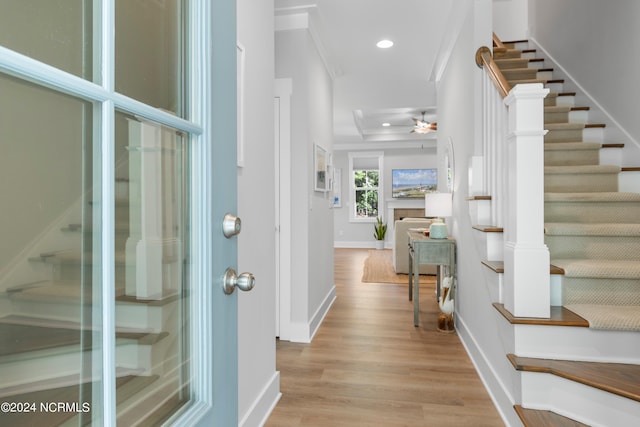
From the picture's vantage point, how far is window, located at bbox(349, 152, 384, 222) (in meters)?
10.2

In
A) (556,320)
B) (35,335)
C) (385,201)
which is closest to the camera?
(35,335)

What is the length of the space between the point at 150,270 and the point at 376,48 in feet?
12.4

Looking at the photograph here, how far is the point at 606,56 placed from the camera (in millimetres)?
2865

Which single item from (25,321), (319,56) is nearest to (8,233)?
(25,321)

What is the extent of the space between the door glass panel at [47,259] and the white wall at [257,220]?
115 cm

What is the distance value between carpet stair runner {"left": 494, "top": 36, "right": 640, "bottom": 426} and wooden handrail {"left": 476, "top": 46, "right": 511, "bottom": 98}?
0.82 meters

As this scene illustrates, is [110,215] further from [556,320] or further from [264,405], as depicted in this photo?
[556,320]

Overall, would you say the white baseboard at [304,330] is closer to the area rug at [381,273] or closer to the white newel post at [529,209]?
the white newel post at [529,209]

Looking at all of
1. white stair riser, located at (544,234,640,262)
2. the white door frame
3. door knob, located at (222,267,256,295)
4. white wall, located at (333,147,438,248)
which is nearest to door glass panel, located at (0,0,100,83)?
door knob, located at (222,267,256,295)

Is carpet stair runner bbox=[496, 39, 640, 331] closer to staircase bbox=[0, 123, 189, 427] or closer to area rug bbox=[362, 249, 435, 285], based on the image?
staircase bbox=[0, 123, 189, 427]

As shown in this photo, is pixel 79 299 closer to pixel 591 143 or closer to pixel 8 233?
pixel 8 233

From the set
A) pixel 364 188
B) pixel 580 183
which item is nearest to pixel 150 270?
pixel 580 183

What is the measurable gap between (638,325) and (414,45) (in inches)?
123

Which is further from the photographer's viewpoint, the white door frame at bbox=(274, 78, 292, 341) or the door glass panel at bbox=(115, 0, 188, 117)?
the white door frame at bbox=(274, 78, 292, 341)
